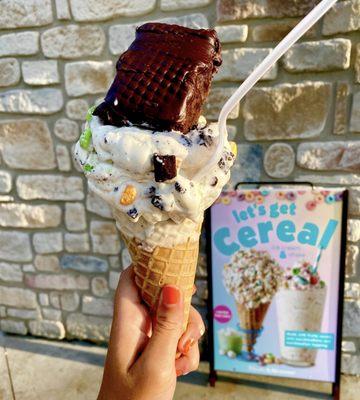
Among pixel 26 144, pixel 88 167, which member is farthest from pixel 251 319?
pixel 26 144

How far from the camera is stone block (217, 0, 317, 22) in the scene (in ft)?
7.15

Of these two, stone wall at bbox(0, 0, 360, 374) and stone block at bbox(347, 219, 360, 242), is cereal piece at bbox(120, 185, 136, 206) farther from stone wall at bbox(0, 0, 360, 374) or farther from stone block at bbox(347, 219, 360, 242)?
stone block at bbox(347, 219, 360, 242)

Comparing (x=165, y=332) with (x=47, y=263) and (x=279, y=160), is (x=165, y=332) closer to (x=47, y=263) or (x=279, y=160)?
(x=279, y=160)

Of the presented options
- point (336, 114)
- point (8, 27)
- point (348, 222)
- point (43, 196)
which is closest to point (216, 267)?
point (348, 222)

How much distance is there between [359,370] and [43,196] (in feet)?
8.59

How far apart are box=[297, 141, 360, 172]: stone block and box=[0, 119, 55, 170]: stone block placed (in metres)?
1.76

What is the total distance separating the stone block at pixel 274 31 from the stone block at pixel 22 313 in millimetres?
2750

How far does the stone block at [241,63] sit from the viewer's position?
232 centimetres

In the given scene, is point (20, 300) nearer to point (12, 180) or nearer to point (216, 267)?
point (12, 180)

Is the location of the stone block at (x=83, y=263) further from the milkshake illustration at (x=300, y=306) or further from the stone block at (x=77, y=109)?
the milkshake illustration at (x=300, y=306)

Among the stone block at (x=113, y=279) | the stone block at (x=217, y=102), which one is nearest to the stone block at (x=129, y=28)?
the stone block at (x=217, y=102)

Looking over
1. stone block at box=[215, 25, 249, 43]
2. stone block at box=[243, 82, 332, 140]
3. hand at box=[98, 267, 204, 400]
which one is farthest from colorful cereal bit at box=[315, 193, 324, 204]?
hand at box=[98, 267, 204, 400]

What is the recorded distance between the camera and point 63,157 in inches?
111

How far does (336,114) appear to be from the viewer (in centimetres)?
233
